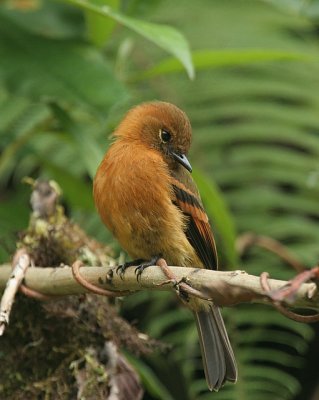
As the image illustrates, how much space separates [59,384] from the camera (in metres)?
2.66

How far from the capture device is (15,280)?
2453 mm

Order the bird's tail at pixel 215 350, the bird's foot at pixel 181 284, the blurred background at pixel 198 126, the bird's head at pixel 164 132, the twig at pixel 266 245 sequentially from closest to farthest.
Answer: the bird's foot at pixel 181 284 → the bird's tail at pixel 215 350 → the bird's head at pixel 164 132 → the blurred background at pixel 198 126 → the twig at pixel 266 245

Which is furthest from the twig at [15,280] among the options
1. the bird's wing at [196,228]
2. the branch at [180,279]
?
the bird's wing at [196,228]

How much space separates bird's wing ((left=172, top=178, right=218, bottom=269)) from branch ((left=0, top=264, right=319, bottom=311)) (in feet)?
1.24

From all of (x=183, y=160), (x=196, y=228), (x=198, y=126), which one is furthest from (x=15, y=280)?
(x=198, y=126)

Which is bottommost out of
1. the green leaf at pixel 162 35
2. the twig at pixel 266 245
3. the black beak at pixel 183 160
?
the twig at pixel 266 245

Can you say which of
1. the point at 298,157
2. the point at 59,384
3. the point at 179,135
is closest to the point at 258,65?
the point at 298,157

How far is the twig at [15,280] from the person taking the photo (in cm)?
225

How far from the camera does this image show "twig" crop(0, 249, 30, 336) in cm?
225

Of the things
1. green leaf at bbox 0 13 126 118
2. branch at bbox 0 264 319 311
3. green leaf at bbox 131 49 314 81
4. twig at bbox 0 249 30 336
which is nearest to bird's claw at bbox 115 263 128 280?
branch at bbox 0 264 319 311

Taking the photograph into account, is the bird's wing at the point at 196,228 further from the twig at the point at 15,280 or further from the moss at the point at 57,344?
the twig at the point at 15,280

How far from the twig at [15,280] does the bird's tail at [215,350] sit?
0.61m

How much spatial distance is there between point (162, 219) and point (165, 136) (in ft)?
1.59

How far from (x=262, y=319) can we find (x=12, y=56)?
1657 mm
